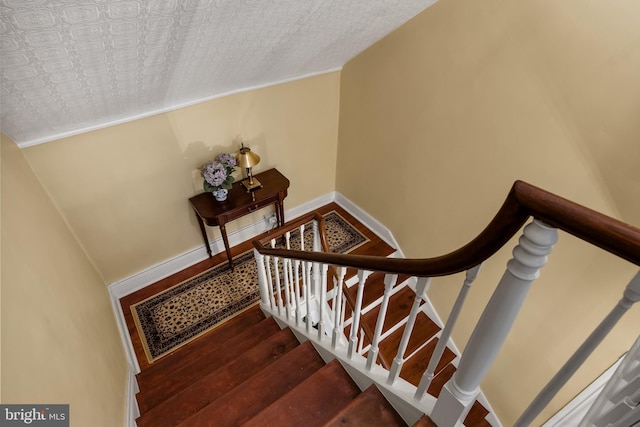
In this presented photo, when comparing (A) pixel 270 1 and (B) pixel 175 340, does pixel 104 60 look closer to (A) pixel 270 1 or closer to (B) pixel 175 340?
(A) pixel 270 1

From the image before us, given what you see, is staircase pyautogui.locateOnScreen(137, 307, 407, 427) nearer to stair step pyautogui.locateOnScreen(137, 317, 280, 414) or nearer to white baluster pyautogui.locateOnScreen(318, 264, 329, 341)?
stair step pyautogui.locateOnScreen(137, 317, 280, 414)

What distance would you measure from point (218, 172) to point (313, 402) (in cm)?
184

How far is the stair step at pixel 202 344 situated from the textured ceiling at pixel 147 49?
5.52ft

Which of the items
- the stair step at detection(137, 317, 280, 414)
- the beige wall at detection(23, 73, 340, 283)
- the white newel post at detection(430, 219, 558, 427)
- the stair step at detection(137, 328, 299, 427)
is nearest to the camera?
the white newel post at detection(430, 219, 558, 427)

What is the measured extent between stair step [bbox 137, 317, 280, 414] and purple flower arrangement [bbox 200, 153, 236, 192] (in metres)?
1.15

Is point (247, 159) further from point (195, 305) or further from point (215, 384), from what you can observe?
point (215, 384)

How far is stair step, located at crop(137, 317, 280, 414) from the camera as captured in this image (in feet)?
6.95

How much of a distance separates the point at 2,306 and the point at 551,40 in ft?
8.25

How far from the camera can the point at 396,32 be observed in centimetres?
247

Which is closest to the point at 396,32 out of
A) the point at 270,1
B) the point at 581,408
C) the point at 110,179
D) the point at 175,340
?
the point at 270,1

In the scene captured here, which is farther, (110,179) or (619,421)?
(110,179)

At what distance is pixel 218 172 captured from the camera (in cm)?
261

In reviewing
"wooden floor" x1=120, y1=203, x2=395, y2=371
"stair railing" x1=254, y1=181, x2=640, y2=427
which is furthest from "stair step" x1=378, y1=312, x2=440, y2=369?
"stair railing" x1=254, y1=181, x2=640, y2=427

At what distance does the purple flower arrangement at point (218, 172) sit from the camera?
102 inches
